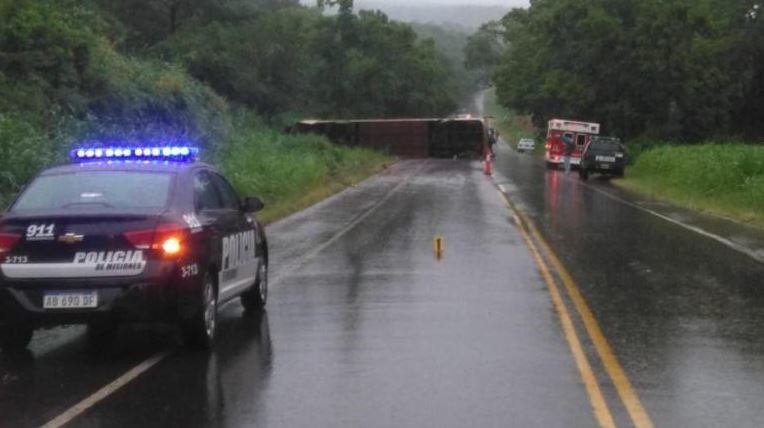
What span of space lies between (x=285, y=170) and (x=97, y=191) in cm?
2495

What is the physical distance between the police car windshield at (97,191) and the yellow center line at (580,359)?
3.61 metres

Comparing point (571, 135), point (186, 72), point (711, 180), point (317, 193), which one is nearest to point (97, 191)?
point (317, 193)

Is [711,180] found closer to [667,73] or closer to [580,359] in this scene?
[580,359]

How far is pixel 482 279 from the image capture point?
1491 cm

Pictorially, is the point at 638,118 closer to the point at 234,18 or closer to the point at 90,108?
the point at 234,18

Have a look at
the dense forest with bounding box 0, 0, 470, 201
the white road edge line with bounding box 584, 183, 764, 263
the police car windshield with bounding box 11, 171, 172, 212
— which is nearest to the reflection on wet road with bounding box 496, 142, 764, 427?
→ the white road edge line with bounding box 584, 183, 764, 263

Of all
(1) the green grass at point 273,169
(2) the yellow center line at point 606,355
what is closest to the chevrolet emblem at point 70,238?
(2) the yellow center line at point 606,355

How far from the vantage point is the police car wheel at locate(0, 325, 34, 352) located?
1014 cm

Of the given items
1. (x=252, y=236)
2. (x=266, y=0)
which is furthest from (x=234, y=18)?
(x=252, y=236)

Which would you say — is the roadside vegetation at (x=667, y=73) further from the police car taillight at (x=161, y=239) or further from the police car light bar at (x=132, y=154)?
the police car taillight at (x=161, y=239)

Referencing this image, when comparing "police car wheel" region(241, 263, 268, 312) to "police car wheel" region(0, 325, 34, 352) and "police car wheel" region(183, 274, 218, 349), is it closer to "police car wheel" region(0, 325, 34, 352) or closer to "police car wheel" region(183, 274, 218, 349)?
"police car wheel" region(183, 274, 218, 349)

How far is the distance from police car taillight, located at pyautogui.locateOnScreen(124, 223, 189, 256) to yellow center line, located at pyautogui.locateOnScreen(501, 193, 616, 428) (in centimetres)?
327

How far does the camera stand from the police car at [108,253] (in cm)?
933

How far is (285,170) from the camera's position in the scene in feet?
115
